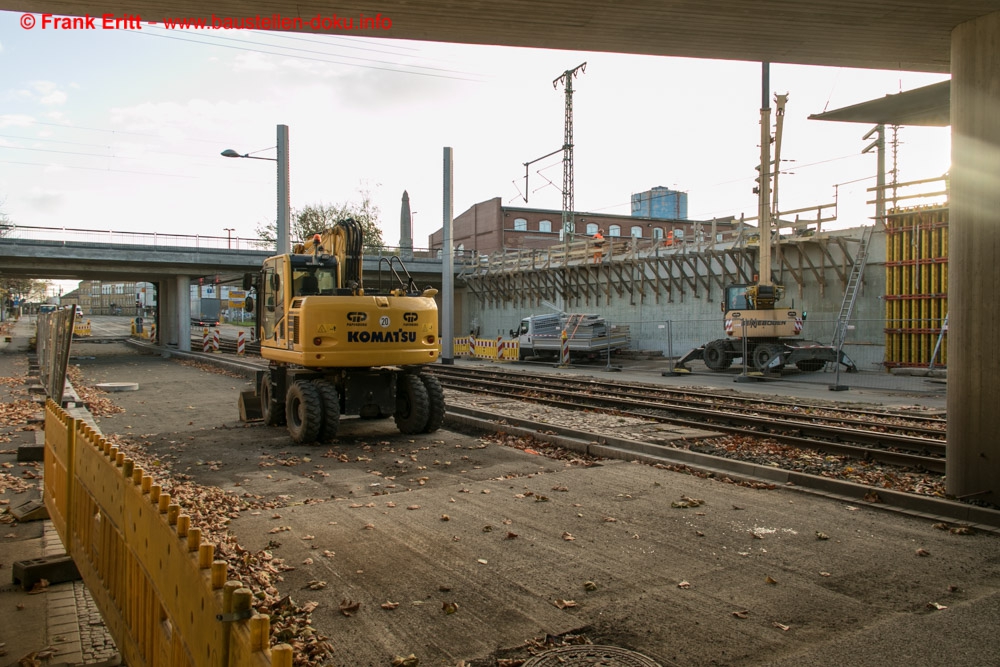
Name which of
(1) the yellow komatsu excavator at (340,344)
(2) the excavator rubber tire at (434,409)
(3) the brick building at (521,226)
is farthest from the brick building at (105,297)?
(2) the excavator rubber tire at (434,409)

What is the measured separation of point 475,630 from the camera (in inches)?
183

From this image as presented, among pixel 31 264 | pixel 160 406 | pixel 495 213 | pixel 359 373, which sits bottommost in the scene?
pixel 160 406

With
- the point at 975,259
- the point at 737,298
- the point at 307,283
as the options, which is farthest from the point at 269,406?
the point at 737,298

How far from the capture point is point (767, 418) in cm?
1350

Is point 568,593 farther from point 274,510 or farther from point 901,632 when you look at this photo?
point 274,510

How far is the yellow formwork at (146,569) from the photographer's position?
2.46 meters

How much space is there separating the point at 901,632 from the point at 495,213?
6820 cm

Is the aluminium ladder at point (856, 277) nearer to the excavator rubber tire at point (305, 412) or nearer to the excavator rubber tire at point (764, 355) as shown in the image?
the excavator rubber tire at point (764, 355)

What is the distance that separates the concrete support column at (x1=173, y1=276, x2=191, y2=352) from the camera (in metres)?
43.2

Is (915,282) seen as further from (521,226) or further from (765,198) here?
(521,226)

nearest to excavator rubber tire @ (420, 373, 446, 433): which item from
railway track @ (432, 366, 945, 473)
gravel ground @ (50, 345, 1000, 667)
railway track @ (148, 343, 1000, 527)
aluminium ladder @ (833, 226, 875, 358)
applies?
railway track @ (148, 343, 1000, 527)

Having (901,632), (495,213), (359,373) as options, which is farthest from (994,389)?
(495,213)

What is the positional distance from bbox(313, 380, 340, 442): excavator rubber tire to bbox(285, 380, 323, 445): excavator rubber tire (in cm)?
6

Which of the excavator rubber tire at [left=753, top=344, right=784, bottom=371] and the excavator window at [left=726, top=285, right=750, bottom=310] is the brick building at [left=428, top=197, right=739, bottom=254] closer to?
the excavator window at [left=726, top=285, right=750, bottom=310]
